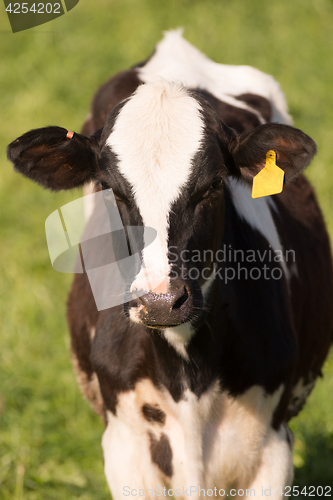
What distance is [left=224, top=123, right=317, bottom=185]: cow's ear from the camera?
2.67 metres

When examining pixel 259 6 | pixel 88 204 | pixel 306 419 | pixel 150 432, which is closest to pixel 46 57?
pixel 259 6

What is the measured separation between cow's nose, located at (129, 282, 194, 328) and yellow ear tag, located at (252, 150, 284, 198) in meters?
0.64

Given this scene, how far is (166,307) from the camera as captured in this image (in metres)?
2.27

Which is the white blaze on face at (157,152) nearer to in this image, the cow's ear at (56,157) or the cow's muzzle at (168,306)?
the cow's muzzle at (168,306)

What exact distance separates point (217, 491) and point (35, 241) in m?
4.37

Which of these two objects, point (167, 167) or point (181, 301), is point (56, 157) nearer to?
point (167, 167)

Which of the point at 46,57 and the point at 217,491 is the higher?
the point at 46,57

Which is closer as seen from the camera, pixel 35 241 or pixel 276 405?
pixel 276 405

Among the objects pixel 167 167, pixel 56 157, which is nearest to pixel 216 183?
pixel 167 167

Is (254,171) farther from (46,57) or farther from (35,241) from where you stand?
(46,57)

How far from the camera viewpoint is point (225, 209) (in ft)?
9.72

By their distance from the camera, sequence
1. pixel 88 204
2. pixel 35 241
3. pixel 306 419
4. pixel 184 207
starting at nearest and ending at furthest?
pixel 184 207
pixel 88 204
pixel 306 419
pixel 35 241

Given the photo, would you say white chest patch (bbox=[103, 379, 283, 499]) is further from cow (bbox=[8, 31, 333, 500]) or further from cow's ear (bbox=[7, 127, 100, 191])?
cow's ear (bbox=[7, 127, 100, 191])

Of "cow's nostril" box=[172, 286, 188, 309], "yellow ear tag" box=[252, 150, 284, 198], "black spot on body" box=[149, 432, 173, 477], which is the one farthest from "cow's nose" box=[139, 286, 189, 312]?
"black spot on body" box=[149, 432, 173, 477]
